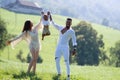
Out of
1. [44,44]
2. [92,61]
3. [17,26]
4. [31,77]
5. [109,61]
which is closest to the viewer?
[31,77]

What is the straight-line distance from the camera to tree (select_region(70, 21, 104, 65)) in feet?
287

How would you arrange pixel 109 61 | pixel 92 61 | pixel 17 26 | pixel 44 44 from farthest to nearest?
pixel 17 26 → pixel 44 44 → pixel 109 61 → pixel 92 61

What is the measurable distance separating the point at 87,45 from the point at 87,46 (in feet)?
1.19

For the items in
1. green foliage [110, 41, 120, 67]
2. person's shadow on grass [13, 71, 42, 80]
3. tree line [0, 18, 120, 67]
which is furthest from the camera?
green foliage [110, 41, 120, 67]

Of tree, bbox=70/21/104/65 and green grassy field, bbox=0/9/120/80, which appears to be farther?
tree, bbox=70/21/104/65

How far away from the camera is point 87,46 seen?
293 ft

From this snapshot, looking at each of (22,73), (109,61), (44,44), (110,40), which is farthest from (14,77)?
(110,40)

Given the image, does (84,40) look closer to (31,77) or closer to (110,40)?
(110,40)

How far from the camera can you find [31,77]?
1617 cm

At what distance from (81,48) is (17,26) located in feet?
146

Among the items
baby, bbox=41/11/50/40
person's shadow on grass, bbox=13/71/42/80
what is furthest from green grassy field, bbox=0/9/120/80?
baby, bbox=41/11/50/40

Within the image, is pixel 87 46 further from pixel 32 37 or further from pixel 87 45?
pixel 32 37

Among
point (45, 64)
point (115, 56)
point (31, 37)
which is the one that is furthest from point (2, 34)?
point (31, 37)

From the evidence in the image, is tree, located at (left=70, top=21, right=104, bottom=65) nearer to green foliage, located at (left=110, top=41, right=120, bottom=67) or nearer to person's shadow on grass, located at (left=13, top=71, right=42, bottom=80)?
green foliage, located at (left=110, top=41, right=120, bottom=67)
